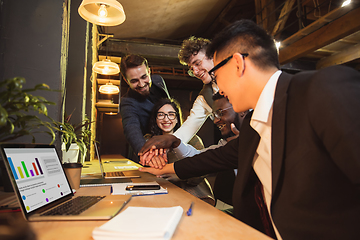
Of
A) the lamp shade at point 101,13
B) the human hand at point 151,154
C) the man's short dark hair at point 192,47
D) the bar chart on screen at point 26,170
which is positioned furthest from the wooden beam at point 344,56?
the bar chart on screen at point 26,170

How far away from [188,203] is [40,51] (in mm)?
1077

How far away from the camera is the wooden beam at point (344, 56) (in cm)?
560

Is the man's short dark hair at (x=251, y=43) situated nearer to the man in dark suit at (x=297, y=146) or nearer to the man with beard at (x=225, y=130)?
the man in dark suit at (x=297, y=146)

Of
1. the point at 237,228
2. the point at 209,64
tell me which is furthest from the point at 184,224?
the point at 209,64

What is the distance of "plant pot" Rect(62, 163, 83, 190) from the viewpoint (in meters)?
1.03

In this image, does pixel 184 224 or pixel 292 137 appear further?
pixel 292 137

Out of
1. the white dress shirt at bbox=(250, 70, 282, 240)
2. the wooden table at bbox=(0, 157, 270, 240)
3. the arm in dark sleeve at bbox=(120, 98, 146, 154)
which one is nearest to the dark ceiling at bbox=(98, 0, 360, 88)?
the arm in dark sleeve at bbox=(120, 98, 146, 154)

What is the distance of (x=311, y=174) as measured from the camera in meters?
0.68

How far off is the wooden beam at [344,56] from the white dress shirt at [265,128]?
626 centimetres

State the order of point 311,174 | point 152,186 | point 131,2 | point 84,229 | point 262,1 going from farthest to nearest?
point 262,1 < point 131,2 < point 152,186 < point 311,174 < point 84,229

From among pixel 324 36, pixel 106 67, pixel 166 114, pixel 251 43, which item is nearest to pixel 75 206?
pixel 251 43

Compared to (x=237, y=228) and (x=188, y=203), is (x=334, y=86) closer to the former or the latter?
(x=237, y=228)

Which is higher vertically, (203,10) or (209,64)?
(203,10)

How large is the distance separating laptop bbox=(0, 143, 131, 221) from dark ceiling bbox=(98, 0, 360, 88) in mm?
4458
